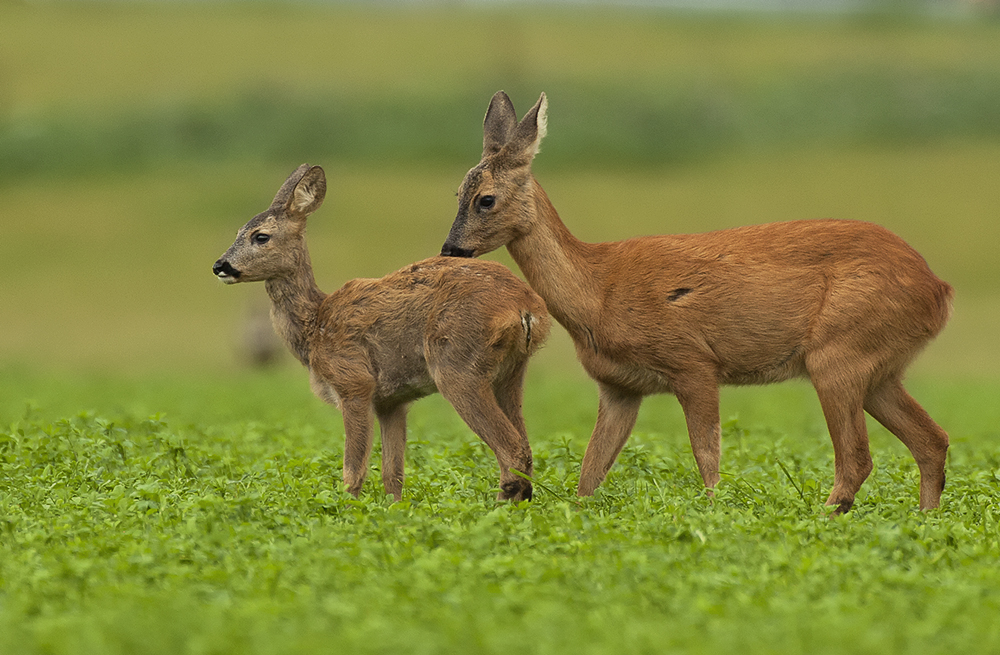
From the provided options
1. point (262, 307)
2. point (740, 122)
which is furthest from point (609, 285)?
point (740, 122)

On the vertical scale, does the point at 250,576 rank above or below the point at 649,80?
above

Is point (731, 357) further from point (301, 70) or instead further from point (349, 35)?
point (349, 35)

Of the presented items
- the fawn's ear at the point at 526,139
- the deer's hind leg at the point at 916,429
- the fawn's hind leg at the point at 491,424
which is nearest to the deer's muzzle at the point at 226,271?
the fawn's hind leg at the point at 491,424

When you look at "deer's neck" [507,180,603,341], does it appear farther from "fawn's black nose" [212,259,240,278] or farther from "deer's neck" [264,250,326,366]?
"fawn's black nose" [212,259,240,278]

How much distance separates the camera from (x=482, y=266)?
8695 mm

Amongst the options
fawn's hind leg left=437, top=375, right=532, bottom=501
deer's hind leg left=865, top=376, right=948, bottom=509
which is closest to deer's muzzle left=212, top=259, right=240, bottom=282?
fawn's hind leg left=437, top=375, right=532, bottom=501

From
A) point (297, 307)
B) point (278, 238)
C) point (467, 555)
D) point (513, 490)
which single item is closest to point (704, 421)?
point (513, 490)

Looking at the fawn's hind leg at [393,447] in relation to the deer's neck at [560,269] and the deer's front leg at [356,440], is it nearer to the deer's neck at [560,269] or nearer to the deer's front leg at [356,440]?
the deer's front leg at [356,440]

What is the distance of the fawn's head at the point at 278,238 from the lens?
9195 mm

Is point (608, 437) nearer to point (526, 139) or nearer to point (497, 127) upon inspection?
point (526, 139)

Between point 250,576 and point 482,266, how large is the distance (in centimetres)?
306

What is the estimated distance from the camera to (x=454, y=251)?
29.5 ft

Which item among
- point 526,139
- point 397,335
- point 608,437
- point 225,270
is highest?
point 526,139

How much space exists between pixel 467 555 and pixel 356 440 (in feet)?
6.96
